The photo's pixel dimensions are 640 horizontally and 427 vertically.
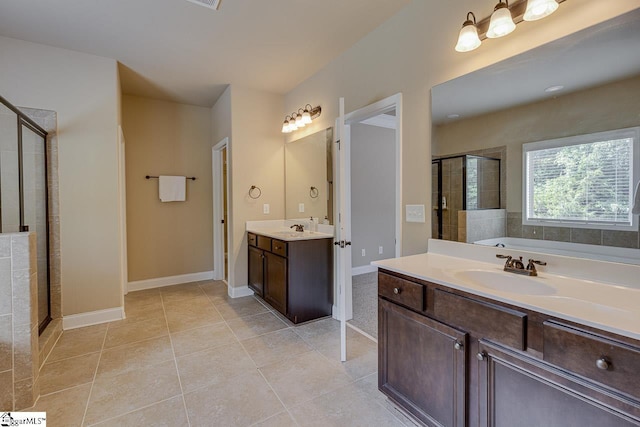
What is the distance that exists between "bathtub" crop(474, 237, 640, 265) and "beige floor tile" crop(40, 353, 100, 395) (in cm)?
281

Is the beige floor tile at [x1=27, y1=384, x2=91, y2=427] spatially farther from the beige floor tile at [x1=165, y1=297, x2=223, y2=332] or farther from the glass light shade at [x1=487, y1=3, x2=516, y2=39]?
the glass light shade at [x1=487, y1=3, x2=516, y2=39]

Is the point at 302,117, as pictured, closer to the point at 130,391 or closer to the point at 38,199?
the point at 38,199

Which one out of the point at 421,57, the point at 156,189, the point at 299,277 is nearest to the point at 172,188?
the point at 156,189

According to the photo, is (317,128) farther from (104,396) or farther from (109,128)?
(104,396)

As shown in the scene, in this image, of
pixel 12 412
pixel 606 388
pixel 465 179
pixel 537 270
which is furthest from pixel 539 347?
pixel 12 412

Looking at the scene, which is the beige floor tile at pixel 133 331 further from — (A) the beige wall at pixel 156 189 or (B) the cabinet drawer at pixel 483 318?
(B) the cabinet drawer at pixel 483 318

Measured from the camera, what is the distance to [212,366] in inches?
84.7

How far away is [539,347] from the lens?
3.34 feet

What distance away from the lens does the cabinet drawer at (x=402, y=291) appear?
1.45m

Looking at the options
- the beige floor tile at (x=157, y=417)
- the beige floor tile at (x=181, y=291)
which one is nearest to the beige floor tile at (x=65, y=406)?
the beige floor tile at (x=157, y=417)

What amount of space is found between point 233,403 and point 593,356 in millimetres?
1760

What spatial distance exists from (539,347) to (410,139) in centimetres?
149

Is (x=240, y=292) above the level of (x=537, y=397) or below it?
below

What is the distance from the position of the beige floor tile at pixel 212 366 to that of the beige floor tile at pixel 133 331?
24.9 inches
